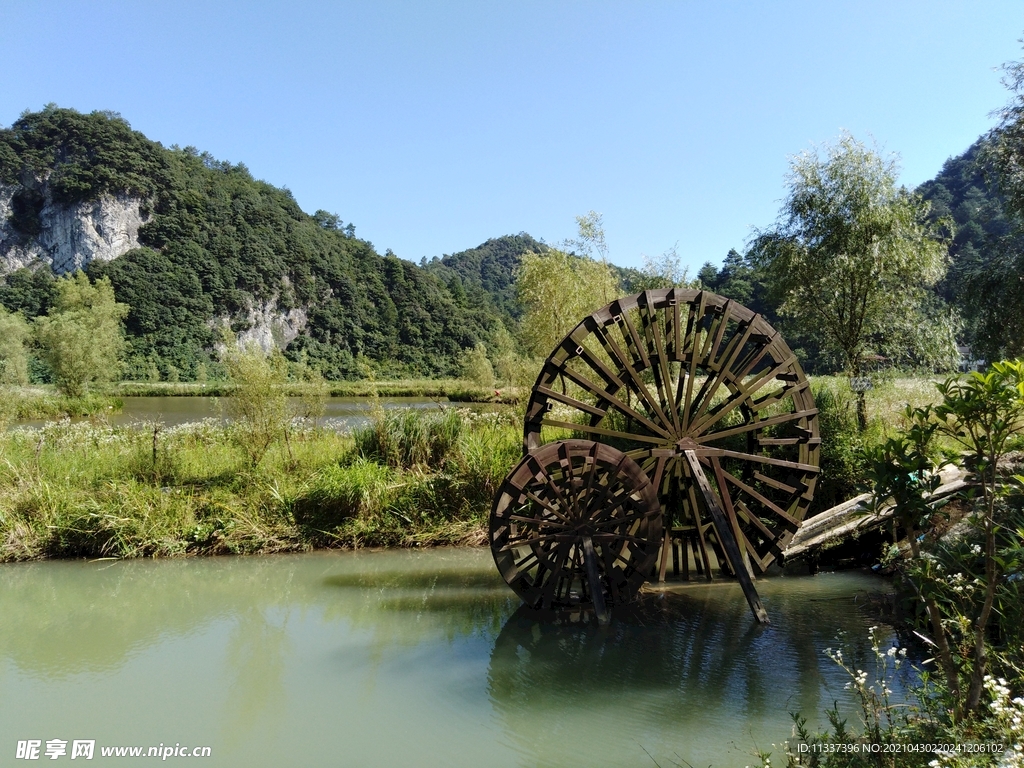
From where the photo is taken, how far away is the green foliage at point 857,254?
12.5m

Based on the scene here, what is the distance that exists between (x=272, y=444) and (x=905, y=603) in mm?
9731

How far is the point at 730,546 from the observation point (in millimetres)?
7102

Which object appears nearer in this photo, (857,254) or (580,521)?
(580,521)

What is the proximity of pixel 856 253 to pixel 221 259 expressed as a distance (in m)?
75.1

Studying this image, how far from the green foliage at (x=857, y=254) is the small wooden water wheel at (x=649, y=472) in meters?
5.63

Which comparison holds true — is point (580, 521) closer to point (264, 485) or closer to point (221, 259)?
point (264, 485)

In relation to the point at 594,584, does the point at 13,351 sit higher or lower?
higher

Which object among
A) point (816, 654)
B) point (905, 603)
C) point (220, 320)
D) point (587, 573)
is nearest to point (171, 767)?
point (587, 573)

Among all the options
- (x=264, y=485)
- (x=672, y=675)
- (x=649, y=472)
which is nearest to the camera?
(x=672, y=675)

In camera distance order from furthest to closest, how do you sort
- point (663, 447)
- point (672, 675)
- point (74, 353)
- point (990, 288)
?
point (74, 353), point (990, 288), point (663, 447), point (672, 675)

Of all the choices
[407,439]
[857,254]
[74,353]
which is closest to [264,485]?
[407,439]

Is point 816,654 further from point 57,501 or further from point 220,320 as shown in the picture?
point 220,320

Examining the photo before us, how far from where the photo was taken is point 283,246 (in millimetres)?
83000

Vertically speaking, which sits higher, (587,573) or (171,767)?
(587,573)
